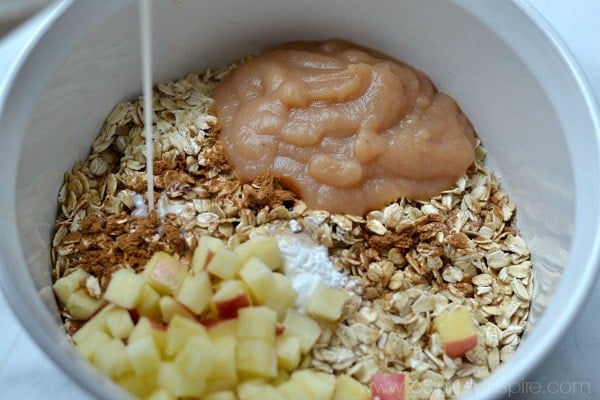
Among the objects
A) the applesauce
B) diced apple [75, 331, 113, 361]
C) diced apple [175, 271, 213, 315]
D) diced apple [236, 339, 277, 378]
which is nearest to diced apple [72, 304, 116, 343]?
diced apple [75, 331, 113, 361]

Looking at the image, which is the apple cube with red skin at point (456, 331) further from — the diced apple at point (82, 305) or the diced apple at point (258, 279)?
the diced apple at point (82, 305)

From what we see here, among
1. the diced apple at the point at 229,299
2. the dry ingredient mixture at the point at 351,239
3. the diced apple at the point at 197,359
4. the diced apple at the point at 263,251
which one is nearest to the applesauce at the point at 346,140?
the dry ingredient mixture at the point at 351,239

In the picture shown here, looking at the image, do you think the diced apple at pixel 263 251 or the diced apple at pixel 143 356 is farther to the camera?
the diced apple at pixel 263 251

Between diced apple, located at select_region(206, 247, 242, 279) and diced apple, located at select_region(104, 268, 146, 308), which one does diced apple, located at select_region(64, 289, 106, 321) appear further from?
diced apple, located at select_region(206, 247, 242, 279)

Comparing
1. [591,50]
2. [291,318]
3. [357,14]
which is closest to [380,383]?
[291,318]

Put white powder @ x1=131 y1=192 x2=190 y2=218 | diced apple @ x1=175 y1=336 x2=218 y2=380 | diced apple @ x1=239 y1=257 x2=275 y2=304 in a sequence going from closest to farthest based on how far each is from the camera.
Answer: diced apple @ x1=175 y1=336 x2=218 y2=380 → diced apple @ x1=239 y1=257 x2=275 y2=304 → white powder @ x1=131 y1=192 x2=190 y2=218
